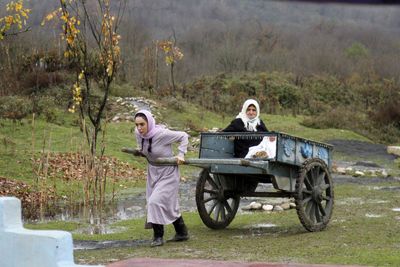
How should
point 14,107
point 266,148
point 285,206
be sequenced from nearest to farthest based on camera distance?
point 266,148, point 285,206, point 14,107

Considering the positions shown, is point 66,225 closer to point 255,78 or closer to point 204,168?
point 204,168

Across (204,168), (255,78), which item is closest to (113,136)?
(204,168)

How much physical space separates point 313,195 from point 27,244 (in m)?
4.39

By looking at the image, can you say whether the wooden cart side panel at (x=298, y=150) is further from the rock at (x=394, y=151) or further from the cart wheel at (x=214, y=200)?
the rock at (x=394, y=151)

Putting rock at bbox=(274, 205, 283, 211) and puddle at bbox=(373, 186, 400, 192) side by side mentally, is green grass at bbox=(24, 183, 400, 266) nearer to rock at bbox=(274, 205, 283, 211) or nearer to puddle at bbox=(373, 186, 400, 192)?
rock at bbox=(274, 205, 283, 211)

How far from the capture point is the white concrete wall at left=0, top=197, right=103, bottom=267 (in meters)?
4.79

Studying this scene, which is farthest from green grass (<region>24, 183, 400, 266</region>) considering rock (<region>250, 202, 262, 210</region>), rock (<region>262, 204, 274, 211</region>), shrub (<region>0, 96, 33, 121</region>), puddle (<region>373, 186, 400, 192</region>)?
shrub (<region>0, 96, 33, 121</region>)

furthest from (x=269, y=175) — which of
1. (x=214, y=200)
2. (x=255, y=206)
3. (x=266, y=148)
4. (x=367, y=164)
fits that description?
(x=367, y=164)

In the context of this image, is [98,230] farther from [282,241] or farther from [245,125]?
[282,241]

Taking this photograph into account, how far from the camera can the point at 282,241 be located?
7988 mm

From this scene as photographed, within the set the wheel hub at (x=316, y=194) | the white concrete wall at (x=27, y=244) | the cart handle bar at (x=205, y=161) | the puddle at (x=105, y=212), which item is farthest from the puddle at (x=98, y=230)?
the white concrete wall at (x=27, y=244)

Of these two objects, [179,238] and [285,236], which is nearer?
[179,238]

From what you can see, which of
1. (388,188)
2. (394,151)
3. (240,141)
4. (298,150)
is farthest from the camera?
(394,151)

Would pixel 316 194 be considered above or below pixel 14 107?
below
